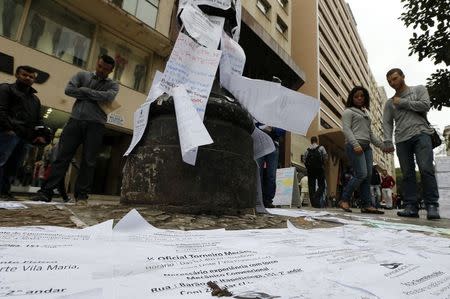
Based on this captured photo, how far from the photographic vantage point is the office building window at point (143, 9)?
877cm

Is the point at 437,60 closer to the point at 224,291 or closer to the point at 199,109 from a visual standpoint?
the point at 199,109

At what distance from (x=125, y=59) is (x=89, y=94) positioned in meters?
6.84

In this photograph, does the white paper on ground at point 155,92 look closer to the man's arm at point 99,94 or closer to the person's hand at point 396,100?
the man's arm at point 99,94

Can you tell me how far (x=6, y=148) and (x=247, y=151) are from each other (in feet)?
8.61

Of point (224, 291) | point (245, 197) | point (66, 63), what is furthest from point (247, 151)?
point (66, 63)

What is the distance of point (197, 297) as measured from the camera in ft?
2.00

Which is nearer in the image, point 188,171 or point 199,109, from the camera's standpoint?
point 188,171

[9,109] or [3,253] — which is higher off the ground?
[9,109]

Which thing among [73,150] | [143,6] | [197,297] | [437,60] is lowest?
[197,297]

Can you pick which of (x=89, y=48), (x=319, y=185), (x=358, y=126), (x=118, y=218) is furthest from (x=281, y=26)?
(x=118, y=218)

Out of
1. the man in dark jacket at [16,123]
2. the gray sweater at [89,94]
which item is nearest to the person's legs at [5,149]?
the man in dark jacket at [16,123]

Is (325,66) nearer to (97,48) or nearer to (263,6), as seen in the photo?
(263,6)

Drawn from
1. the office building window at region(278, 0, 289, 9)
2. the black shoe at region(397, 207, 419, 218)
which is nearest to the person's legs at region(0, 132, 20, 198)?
the black shoe at region(397, 207, 419, 218)

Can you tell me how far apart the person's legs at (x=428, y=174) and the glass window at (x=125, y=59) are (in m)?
7.85
